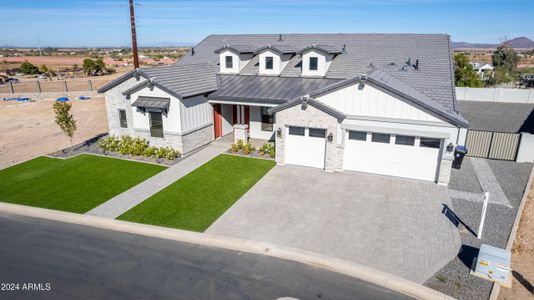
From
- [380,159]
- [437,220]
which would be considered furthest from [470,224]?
[380,159]

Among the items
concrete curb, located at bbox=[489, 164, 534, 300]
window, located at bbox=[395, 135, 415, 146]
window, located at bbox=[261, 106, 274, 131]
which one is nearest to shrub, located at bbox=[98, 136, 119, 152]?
window, located at bbox=[261, 106, 274, 131]

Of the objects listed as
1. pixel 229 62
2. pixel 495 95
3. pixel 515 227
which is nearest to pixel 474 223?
pixel 515 227

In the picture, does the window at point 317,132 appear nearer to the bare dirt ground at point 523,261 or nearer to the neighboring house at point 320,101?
the neighboring house at point 320,101

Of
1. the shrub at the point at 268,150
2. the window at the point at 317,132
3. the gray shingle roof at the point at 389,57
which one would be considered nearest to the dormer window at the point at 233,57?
the gray shingle roof at the point at 389,57

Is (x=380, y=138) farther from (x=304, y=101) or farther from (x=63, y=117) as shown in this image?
(x=63, y=117)

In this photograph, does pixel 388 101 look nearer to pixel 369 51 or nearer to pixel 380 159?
pixel 380 159

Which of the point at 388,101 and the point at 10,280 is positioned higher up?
the point at 388,101

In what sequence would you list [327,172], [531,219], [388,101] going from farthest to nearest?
[327,172] < [388,101] < [531,219]

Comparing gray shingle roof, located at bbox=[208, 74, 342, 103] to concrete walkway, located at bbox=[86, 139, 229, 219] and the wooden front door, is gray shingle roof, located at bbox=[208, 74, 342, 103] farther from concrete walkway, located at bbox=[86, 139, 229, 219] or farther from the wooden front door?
concrete walkway, located at bbox=[86, 139, 229, 219]
